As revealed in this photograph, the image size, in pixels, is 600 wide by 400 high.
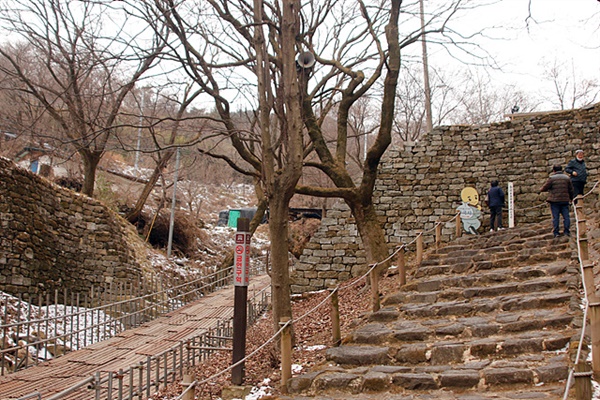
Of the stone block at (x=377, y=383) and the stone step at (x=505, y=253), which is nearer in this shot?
the stone block at (x=377, y=383)

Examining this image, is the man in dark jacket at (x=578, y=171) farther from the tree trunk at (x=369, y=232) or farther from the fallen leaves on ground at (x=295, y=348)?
the fallen leaves on ground at (x=295, y=348)

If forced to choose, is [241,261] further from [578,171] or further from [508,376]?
[578,171]

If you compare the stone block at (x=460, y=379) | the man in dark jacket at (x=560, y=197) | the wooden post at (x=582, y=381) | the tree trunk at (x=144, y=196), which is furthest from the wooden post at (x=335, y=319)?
the tree trunk at (x=144, y=196)

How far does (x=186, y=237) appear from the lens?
1936cm

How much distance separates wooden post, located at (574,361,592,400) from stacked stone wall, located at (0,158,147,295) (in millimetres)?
10251

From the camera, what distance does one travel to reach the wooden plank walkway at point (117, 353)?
677cm

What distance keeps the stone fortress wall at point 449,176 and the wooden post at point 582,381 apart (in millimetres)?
8607

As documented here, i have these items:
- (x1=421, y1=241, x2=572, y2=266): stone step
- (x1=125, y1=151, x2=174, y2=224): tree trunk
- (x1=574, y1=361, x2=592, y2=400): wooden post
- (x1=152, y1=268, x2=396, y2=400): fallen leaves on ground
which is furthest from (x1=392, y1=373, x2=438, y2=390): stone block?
(x1=125, y1=151, x2=174, y2=224): tree trunk

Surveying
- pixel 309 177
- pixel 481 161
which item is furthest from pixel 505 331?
pixel 309 177

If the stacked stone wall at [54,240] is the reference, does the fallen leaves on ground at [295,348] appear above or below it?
below

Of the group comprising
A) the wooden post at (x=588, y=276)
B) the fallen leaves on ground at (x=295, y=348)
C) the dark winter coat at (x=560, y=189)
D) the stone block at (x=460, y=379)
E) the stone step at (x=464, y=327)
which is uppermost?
the dark winter coat at (x=560, y=189)

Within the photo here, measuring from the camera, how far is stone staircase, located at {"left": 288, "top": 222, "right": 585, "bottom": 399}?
4.79 meters

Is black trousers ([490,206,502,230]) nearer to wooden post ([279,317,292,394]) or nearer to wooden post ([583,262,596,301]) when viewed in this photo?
wooden post ([583,262,596,301])

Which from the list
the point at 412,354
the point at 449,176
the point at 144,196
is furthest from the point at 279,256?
the point at 144,196
